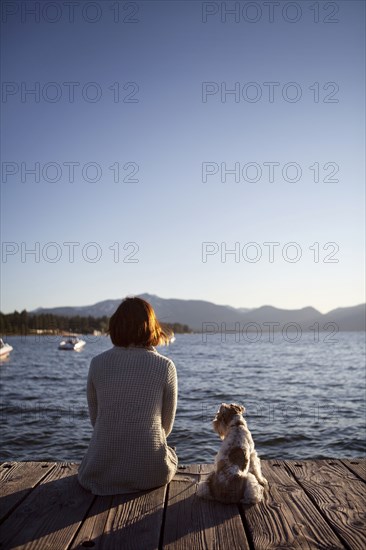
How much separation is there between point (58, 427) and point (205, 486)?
40.3 feet

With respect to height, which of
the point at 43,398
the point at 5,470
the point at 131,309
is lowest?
the point at 43,398

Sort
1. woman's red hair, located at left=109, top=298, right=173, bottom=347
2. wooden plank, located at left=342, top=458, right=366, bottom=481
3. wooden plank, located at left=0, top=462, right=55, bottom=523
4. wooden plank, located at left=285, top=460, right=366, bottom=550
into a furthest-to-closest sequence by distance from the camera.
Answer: wooden plank, located at left=342, top=458, right=366, bottom=481 < woman's red hair, located at left=109, top=298, right=173, bottom=347 < wooden plank, located at left=0, top=462, right=55, bottom=523 < wooden plank, located at left=285, top=460, right=366, bottom=550

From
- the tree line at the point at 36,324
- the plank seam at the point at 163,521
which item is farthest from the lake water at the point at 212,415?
the tree line at the point at 36,324

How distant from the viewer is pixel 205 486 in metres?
4.23

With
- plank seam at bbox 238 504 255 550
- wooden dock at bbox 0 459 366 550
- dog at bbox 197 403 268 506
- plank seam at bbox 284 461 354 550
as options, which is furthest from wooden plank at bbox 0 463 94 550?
plank seam at bbox 284 461 354 550

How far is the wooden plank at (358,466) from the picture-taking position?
4.88 metres

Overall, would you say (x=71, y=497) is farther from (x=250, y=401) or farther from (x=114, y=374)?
(x=250, y=401)

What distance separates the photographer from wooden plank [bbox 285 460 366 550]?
359 cm

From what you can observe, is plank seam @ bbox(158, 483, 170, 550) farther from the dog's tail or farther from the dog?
the dog's tail

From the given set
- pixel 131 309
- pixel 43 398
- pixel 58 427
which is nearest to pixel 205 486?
pixel 131 309

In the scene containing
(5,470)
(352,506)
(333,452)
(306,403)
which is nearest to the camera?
(352,506)

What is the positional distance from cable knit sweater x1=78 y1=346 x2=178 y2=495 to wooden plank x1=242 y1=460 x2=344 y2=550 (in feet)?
3.22

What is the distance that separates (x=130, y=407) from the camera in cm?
431

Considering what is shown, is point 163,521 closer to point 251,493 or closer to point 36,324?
point 251,493
